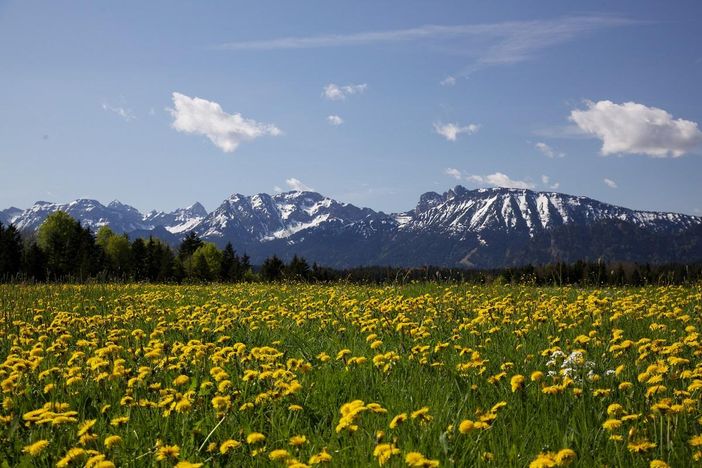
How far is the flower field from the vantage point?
3.38 m

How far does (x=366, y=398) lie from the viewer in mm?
4754

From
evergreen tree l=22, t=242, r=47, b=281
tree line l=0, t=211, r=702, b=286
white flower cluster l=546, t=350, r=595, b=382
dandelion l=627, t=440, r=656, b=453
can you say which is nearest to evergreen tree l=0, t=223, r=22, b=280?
tree line l=0, t=211, r=702, b=286

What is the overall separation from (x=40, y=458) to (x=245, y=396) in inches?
66.8

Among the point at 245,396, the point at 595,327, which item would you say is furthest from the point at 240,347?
the point at 595,327

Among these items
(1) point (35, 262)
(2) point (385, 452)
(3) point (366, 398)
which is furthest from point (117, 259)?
(2) point (385, 452)

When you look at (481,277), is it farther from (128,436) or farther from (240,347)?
(128,436)

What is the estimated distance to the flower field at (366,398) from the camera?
3377 mm

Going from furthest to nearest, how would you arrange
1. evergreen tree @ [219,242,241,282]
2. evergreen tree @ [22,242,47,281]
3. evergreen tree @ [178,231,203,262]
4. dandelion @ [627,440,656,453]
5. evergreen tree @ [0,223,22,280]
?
evergreen tree @ [178,231,203,262] → evergreen tree @ [219,242,241,282] → evergreen tree @ [22,242,47,281] → evergreen tree @ [0,223,22,280] → dandelion @ [627,440,656,453]

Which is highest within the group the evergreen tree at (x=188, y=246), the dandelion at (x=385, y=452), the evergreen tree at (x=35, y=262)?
the evergreen tree at (x=188, y=246)

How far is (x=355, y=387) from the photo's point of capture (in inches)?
197

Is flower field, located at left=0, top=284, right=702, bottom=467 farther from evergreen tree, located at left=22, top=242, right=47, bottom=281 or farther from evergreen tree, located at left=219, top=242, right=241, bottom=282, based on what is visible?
evergreen tree, located at left=219, top=242, right=241, bottom=282

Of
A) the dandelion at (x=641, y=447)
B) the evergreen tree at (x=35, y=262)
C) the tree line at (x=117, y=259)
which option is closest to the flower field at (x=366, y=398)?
the dandelion at (x=641, y=447)

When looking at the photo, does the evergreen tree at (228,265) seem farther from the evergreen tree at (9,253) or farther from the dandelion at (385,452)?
the dandelion at (385,452)

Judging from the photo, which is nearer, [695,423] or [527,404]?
[695,423]
